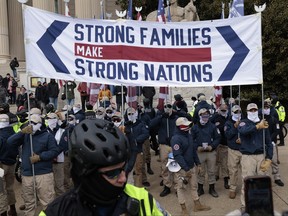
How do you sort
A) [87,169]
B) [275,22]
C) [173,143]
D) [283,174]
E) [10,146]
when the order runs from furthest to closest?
[275,22], [283,174], [173,143], [10,146], [87,169]

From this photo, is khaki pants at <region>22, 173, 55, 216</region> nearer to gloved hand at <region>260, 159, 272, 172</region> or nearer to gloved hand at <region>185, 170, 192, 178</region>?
gloved hand at <region>185, 170, 192, 178</region>

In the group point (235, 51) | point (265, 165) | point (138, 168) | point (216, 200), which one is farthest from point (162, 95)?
point (265, 165)

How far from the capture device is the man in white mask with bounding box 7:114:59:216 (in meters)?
5.56

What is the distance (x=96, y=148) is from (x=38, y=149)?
13.3ft

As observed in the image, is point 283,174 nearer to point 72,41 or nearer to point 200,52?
point 200,52

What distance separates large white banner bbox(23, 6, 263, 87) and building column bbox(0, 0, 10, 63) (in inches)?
881

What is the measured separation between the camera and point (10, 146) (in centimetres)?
581

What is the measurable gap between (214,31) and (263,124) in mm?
1655

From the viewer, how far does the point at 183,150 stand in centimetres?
631

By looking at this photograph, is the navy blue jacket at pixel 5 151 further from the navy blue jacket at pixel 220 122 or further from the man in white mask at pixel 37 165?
the navy blue jacket at pixel 220 122

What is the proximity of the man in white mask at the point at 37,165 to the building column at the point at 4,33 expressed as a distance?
22.6 metres

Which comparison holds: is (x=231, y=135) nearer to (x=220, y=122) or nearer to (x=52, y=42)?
(x=220, y=122)

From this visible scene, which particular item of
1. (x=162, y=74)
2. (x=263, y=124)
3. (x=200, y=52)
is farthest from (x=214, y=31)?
(x=263, y=124)

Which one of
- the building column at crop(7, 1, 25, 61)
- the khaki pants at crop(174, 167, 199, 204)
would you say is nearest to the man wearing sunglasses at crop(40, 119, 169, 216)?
the khaki pants at crop(174, 167, 199, 204)
